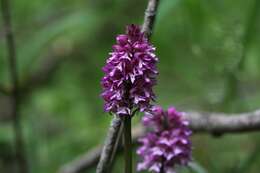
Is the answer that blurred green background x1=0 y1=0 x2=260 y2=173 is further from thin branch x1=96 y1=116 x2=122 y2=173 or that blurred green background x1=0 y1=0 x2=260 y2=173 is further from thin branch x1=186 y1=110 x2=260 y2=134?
thin branch x1=96 y1=116 x2=122 y2=173

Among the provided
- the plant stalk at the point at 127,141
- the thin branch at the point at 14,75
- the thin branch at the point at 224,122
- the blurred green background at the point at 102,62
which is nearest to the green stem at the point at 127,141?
the plant stalk at the point at 127,141

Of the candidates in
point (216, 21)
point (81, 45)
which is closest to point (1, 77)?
point (81, 45)

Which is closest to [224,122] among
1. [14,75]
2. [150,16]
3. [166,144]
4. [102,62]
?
Result: [166,144]

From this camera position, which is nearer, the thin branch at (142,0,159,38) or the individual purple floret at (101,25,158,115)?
the individual purple floret at (101,25,158,115)

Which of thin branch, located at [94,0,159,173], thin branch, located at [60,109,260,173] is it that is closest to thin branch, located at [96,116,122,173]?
thin branch, located at [94,0,159,173]

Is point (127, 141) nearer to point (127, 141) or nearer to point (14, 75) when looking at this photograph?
point (127, 141)

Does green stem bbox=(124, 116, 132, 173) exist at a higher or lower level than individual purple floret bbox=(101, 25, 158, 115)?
lower

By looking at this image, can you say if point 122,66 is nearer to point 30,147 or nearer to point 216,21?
point 216,21
